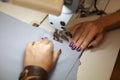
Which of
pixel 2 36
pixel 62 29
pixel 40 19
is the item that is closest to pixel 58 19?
pixel 62 29

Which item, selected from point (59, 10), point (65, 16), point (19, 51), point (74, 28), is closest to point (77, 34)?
point (74, 28)

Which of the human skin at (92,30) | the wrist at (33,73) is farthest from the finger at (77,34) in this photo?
the wrist at (33,73)

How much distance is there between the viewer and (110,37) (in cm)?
110

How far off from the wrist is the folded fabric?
5cm

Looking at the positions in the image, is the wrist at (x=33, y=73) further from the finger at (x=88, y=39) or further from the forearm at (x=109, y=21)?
the forearm at (x=109, y=21)

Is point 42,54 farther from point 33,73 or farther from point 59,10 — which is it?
point 59,10

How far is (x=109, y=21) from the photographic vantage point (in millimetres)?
1133

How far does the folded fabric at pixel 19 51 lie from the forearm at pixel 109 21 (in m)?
0.20

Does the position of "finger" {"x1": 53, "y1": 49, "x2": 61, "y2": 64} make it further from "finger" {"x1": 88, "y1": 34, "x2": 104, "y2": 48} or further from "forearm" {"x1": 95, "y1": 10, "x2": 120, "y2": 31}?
"forearm" {"x1": 95, "y1": 10, "x2": 120, "y2": 31}

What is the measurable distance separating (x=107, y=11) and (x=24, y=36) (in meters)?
0.47

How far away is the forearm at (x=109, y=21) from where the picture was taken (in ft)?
3.67

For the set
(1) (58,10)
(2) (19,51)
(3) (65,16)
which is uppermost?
(1) (58,10)

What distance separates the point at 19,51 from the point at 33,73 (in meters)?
0.18

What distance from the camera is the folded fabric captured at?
0.99 meters
